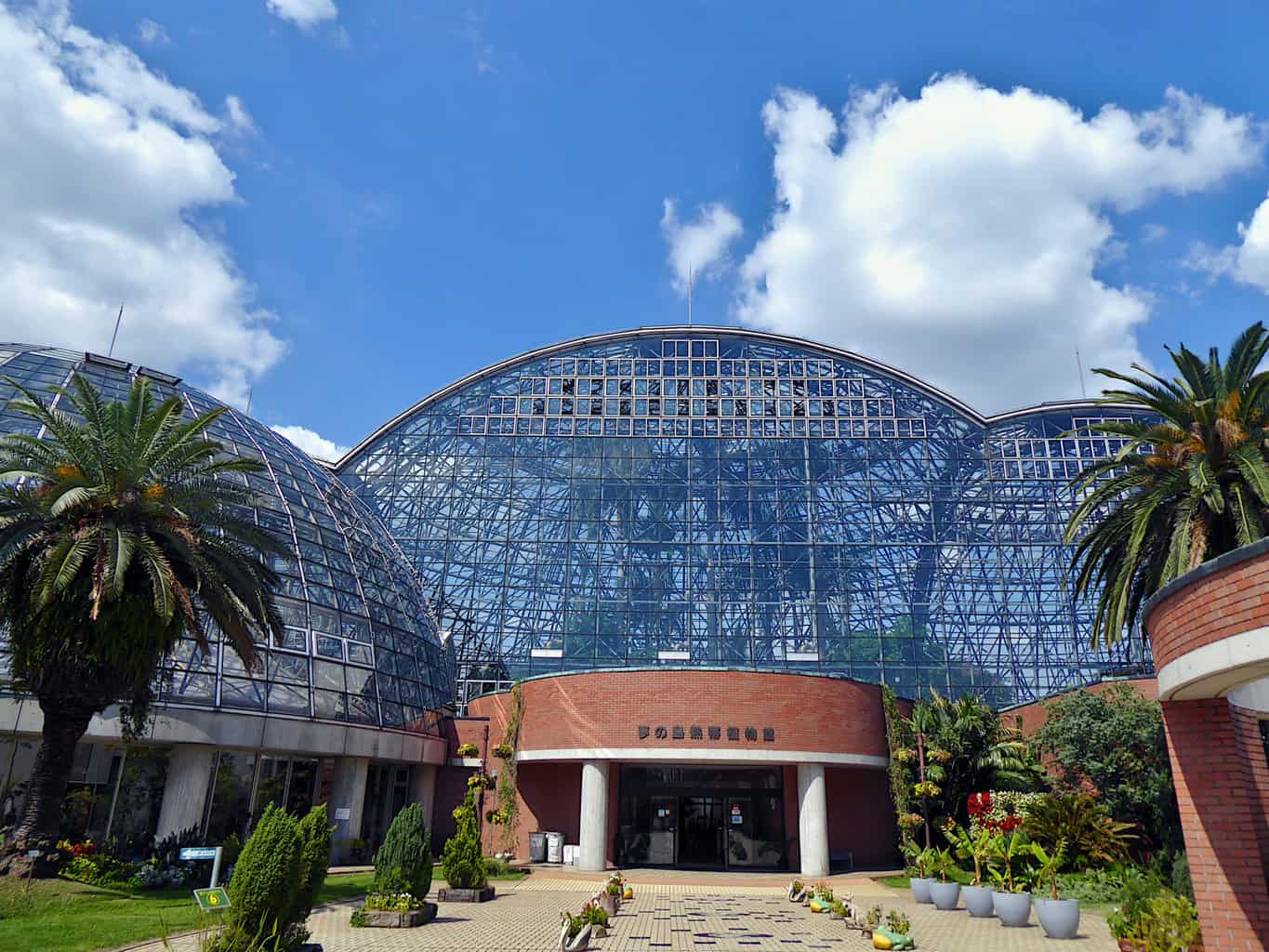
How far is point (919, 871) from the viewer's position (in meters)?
23.7

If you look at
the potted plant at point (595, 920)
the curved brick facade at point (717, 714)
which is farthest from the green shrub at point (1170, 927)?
the curved brick facade at point (717, 714)

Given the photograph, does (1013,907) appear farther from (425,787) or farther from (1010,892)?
(425,787)

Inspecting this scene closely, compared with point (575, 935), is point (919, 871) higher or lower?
higher

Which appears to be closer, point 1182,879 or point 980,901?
point 1182,879

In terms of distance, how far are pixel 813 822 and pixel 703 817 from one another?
15.0 ft

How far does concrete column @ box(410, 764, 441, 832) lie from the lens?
33.0 meters

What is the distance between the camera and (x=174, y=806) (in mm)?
22922

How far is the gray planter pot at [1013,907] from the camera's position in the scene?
17875 millimetres

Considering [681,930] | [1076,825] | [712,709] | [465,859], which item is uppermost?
[712,709]

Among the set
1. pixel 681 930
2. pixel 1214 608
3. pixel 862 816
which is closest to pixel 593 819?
pixel 862 816

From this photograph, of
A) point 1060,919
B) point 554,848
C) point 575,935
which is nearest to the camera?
point 575,935

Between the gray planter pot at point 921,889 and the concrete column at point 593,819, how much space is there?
10420 mm

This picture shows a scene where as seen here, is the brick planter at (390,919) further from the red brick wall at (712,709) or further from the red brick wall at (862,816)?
the red brick wall at (862,816)

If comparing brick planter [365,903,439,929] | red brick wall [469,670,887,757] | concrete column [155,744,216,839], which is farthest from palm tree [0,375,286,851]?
red brick wall [469,670,887,757]
